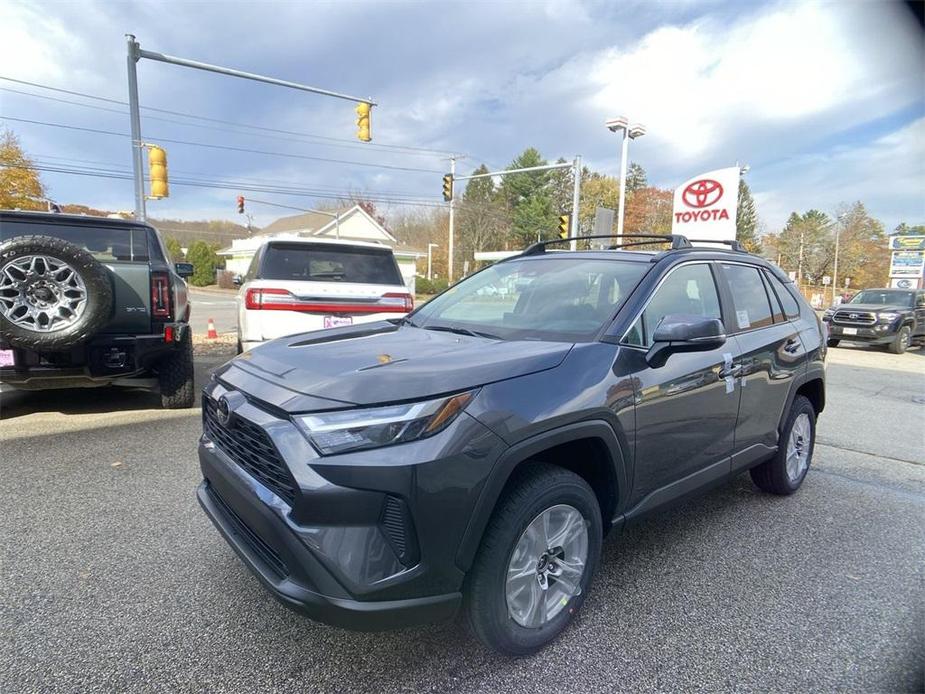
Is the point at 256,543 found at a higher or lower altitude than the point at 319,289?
lower

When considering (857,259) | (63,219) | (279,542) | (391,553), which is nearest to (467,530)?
(391,553)

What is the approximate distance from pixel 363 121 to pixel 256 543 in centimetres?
1293

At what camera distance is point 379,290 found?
20.2 ft

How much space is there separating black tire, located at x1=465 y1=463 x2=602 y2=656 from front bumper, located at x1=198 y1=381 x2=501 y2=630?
0.11m

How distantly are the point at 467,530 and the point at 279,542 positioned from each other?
0.65m

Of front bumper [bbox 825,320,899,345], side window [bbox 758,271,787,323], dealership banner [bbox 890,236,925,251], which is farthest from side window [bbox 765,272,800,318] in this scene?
dealership banner [bbox 890,236,925,251]

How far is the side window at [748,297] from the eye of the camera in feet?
11.2

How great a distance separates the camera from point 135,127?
10367mm

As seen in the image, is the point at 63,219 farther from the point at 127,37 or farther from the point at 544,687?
the point at 127,37

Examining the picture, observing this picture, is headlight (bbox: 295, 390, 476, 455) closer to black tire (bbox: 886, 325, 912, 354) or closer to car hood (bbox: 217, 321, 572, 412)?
car hood (bbox: 217, 321, 572, 412)

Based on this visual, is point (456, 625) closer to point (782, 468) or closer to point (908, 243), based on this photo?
point (782, 468)

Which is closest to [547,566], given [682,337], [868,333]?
[682,337]

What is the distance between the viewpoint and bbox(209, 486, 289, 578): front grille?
6.37ft

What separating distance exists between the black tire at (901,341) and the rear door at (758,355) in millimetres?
12986
